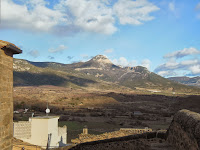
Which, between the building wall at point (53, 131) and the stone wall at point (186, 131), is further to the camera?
the building wall at point (53, 131)

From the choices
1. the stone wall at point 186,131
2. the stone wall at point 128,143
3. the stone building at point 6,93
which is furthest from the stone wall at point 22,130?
the stone wall at point 186,131

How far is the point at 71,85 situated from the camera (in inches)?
5763

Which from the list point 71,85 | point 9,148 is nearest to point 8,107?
point 9,148

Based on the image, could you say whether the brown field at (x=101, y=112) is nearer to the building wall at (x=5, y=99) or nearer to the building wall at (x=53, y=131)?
the building wall at (x=53, y=131)

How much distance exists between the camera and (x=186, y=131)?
717cm

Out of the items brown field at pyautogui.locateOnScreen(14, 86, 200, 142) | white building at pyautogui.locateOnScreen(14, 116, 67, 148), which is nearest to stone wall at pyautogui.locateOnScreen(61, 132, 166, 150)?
white building at pyautogui.locateOnScreen(14, 116, 67, 148)

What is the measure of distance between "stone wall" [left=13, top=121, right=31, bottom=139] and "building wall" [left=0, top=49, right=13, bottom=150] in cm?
866

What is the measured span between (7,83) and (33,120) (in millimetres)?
9219

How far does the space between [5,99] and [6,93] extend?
0.68 feet

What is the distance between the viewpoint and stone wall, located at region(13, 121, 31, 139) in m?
15.5

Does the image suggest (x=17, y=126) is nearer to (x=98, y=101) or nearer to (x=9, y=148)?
(x=9, y=148)

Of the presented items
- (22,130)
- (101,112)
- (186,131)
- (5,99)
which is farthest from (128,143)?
(101,112)

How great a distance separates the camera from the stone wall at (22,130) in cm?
1554

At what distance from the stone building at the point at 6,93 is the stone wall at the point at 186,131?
19.6 ft
